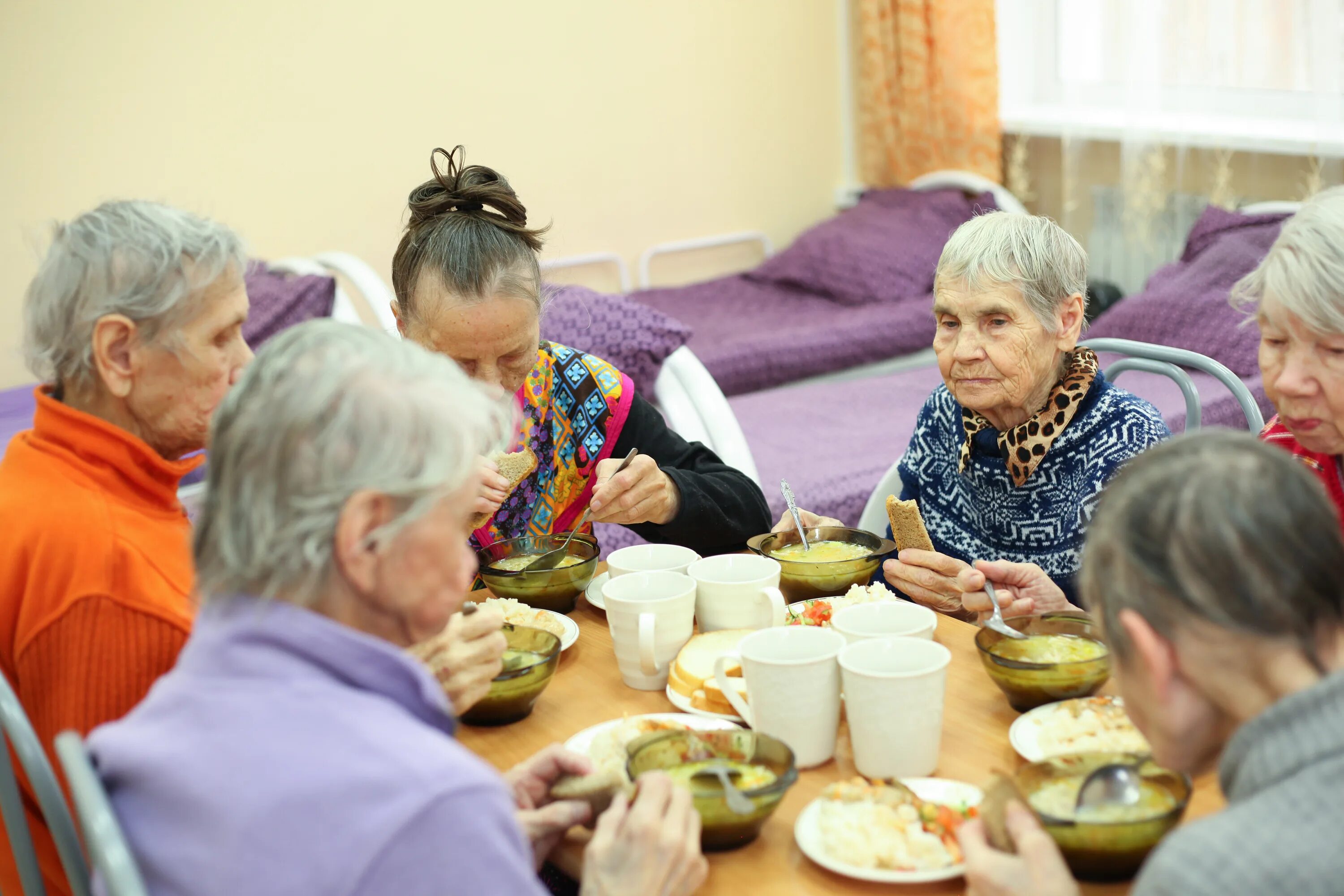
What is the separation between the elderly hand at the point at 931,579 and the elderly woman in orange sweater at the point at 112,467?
60 cm

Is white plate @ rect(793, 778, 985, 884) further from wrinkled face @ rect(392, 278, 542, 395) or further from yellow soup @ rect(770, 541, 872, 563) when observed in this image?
wrinkled face @ rect(392, 278, 542, 395)

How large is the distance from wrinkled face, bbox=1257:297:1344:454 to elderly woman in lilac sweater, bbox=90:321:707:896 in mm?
900

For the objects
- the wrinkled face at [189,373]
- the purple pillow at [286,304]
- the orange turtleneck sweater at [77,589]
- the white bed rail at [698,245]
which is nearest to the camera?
the orange turtleneck sweater at [77,589]

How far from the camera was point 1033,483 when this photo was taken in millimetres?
1866

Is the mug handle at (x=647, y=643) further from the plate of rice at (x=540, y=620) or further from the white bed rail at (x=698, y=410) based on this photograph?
the white bed rail at (x=698, y=410)

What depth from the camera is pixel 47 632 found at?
4.00ft

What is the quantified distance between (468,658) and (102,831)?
0.45 m

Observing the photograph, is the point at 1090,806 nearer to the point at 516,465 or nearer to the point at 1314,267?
the point at 1314,267

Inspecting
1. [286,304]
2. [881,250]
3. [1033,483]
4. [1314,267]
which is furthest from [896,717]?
[881,250]

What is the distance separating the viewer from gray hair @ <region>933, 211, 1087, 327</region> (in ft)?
6.12

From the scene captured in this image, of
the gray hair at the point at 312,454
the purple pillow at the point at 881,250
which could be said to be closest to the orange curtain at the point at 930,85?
the purple pillow at the point at 881,250

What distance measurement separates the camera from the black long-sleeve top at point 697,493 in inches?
74.4

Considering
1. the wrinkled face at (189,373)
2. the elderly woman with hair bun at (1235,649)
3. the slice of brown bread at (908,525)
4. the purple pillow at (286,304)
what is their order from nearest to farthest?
the elderly woman with hair bun at (1235,649)
the wrinkled face at (189,373)
the slice of brown bread at (908,525)
the purple pillow at (286,304)

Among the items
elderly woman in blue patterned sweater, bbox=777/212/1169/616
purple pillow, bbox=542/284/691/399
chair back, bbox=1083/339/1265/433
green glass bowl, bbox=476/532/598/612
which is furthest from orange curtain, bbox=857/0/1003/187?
green glass bowl, bbox=476/532/598/612
